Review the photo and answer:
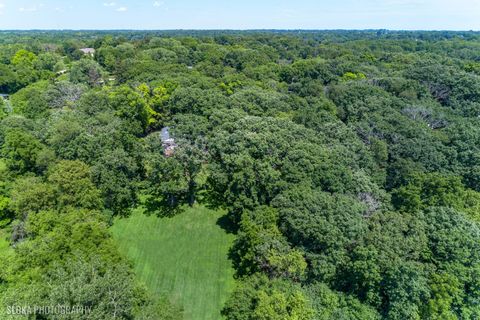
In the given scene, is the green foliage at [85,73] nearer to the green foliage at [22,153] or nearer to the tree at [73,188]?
the green foliage at [22,153]

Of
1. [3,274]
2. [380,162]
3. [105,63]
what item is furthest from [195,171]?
[105,63]

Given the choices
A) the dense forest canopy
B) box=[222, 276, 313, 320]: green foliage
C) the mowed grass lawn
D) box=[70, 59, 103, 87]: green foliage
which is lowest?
the mowed grass lawn

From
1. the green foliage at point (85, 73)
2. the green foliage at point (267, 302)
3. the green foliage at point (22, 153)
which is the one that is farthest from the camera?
the green foliage at point (85, 73)

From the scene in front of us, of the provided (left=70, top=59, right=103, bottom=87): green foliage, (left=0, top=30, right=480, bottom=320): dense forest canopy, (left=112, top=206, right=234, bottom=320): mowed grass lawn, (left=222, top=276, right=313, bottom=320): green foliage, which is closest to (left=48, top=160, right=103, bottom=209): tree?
(left=0, top=30, right=480, bottom=320): dense forest canopy

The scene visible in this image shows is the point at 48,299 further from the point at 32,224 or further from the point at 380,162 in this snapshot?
the point at 380,162

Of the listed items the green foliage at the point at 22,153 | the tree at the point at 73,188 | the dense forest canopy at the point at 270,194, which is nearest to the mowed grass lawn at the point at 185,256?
the dense forest canopy at the point at 270,194

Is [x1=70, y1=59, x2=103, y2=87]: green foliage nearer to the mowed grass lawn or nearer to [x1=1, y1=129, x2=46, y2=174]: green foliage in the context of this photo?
[x1=1, y1=129, x2=46, y2=174]: green foliage

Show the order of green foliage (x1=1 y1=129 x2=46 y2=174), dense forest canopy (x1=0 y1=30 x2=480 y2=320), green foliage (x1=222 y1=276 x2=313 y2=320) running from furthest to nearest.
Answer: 1. green foliage (x1=1 y1=129 x2=46 y2=174)
2. dense forest canopy (x1=0 y1=30 x2=480 y2=320)
3. green foliage (x1=222 y1=276 x2=313 y2=320)
